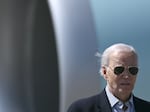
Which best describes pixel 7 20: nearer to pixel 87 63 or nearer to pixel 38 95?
pixel 38 95

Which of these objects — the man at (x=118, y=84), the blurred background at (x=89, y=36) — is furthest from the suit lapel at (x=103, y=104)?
the blurred background at (x=89, y=36)

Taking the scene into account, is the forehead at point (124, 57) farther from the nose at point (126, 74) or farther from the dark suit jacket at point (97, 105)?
the dark suit jacket at point (97, 105)

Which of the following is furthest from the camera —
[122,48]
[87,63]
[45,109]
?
[45,109]

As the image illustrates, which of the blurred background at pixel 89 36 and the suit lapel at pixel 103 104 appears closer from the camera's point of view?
the suit lapel at pixel 103 104

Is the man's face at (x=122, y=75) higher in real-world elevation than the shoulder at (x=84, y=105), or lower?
higher

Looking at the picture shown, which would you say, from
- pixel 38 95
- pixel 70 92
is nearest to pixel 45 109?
pixel 38 95

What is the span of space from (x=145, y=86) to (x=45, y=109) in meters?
0.73

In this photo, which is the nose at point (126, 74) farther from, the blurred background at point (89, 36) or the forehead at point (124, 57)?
the blurred background at point (89, 36)

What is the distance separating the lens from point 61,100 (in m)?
2.58

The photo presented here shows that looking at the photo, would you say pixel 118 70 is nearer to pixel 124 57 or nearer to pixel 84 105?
pixel 124 57

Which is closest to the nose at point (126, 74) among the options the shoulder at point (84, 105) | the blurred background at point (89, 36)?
the shoulder at point (84, 105)

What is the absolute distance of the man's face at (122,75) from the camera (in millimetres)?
1906

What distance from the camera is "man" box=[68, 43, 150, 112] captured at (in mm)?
1909

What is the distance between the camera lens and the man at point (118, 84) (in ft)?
6.26
